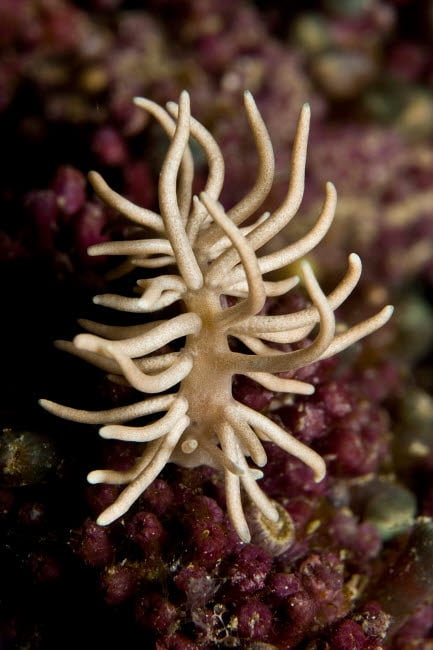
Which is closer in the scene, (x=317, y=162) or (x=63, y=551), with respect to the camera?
(x=63, y=551)

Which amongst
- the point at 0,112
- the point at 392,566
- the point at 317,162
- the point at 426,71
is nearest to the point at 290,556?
the point at 392,566

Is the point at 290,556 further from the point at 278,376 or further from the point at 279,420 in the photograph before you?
the point at 278,376

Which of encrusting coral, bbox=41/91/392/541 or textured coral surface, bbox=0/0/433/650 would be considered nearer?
encrusting coral, bbox=41/91/392/541

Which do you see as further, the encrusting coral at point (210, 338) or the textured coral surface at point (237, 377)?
the textured coral surface at point (237, 377)
